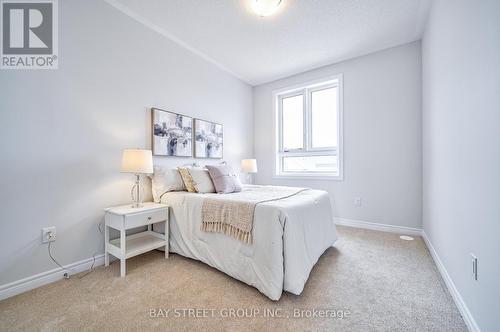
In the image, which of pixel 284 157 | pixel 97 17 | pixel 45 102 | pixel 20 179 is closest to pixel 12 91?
pixel 45 102

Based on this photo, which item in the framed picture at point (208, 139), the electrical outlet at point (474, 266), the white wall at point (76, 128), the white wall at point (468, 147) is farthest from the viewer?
the framed picture at point (208, 139)

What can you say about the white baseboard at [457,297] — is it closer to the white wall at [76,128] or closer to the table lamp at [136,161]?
the table lamp at [136,161]

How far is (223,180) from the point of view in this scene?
8.24 ft

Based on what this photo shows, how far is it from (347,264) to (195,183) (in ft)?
5.97

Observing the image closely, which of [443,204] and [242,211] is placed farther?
[443,204]

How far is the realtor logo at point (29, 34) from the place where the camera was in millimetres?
1644

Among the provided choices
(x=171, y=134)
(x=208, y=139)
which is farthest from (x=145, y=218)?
(x=208, y=139)

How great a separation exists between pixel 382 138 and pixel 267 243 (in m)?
2.60

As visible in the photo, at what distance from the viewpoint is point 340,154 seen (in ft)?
11.2

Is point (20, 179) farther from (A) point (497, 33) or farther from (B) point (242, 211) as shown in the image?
(A) point (497, 33)

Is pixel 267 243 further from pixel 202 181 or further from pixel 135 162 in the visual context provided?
pixel 135 162

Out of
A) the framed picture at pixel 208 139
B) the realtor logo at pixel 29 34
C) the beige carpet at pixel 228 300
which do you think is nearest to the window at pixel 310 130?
the framed picture at pixel 208 139

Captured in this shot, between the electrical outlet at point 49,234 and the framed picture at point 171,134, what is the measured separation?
Result: 1172 millimetres

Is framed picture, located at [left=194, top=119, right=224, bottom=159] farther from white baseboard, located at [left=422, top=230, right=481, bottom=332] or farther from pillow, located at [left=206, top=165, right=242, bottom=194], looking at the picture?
white baseboard, located at [left=422, top=230, right=481, bottom=332]
